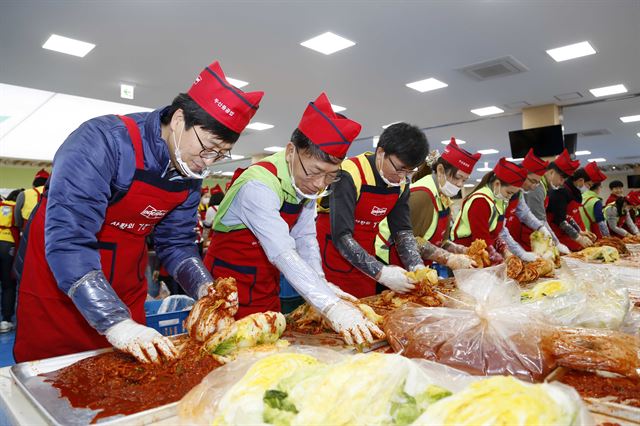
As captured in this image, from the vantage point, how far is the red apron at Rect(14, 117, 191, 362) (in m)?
1.93

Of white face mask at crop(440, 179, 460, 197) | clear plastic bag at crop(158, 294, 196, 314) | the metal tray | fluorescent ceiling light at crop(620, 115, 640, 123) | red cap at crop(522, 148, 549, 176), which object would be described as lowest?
clear plastic bag at crop(158, 294, 196, 314)

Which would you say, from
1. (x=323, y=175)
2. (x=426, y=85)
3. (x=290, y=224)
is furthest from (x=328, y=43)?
(x=323, y=175)

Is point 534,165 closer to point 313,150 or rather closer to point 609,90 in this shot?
point 313,150

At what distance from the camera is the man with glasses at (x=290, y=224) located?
194 cm

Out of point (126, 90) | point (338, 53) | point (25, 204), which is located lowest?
point (25, 204)

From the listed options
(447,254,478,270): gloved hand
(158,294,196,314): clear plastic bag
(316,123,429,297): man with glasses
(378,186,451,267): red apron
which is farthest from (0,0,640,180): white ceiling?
(158,294,196,314): clear plastic bag

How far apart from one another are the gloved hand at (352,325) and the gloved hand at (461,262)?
1.98m

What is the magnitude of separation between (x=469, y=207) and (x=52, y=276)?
12.6 ft

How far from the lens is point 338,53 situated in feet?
23.4

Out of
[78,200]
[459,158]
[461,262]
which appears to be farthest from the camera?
[459,158]

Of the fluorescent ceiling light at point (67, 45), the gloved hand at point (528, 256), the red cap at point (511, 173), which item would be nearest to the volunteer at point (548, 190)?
the gloved hand at point (528, 256)

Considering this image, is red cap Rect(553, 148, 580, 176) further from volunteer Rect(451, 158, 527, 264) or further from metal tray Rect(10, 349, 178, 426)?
metal tray Rect(10, 349, 178, 426)

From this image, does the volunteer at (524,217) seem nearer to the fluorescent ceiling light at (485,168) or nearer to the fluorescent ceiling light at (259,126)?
the fluorescent ceiling light at (259,126)

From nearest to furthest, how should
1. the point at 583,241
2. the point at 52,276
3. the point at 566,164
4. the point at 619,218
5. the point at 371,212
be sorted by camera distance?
the point at 52,276 → the point at 371,212 → the point at 566,164 → the point at 583,241 → the point at 619,218
